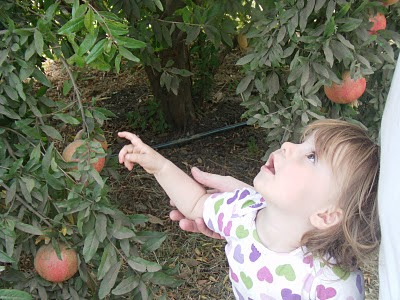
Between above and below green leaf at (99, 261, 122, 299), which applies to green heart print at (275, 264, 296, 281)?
above

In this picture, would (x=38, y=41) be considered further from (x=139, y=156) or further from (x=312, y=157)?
(x=312, y=157)

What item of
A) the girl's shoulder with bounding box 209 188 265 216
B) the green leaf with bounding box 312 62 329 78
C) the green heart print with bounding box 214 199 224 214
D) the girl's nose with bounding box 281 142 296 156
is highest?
the girl's nose with bounding box 281 142 296 156

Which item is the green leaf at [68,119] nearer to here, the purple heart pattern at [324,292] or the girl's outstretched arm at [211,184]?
the girl's outstretched arm at [211,184]

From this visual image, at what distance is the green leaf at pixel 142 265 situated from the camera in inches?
60.2

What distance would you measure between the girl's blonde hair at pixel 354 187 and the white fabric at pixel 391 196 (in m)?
0.34

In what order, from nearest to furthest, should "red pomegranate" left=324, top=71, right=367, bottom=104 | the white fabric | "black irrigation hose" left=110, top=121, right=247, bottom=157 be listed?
the white fabric, "red pomegranate" left=324, top=71, right=367, bottom=104, "black irrigation hose" left=110, top=121, right=247, bottom=157

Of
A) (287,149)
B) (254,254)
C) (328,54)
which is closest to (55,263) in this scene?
(254,254)

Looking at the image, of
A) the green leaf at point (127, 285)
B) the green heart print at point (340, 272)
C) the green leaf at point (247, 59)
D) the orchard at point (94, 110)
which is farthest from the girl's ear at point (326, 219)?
the green leaf at point (247, 59)

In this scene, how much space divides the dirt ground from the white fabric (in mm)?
1367

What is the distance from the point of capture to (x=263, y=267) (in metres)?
1.32

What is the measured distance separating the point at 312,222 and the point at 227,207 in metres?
0.27

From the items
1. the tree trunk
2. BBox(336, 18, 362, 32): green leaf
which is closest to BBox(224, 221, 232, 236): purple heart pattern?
BBox(336, 18, 362, 32): green leaf

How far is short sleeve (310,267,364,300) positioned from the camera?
125cm

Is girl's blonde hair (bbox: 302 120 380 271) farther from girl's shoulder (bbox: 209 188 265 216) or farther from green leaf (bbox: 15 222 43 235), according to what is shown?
green leaf (bbox: 15 222 43 235)
